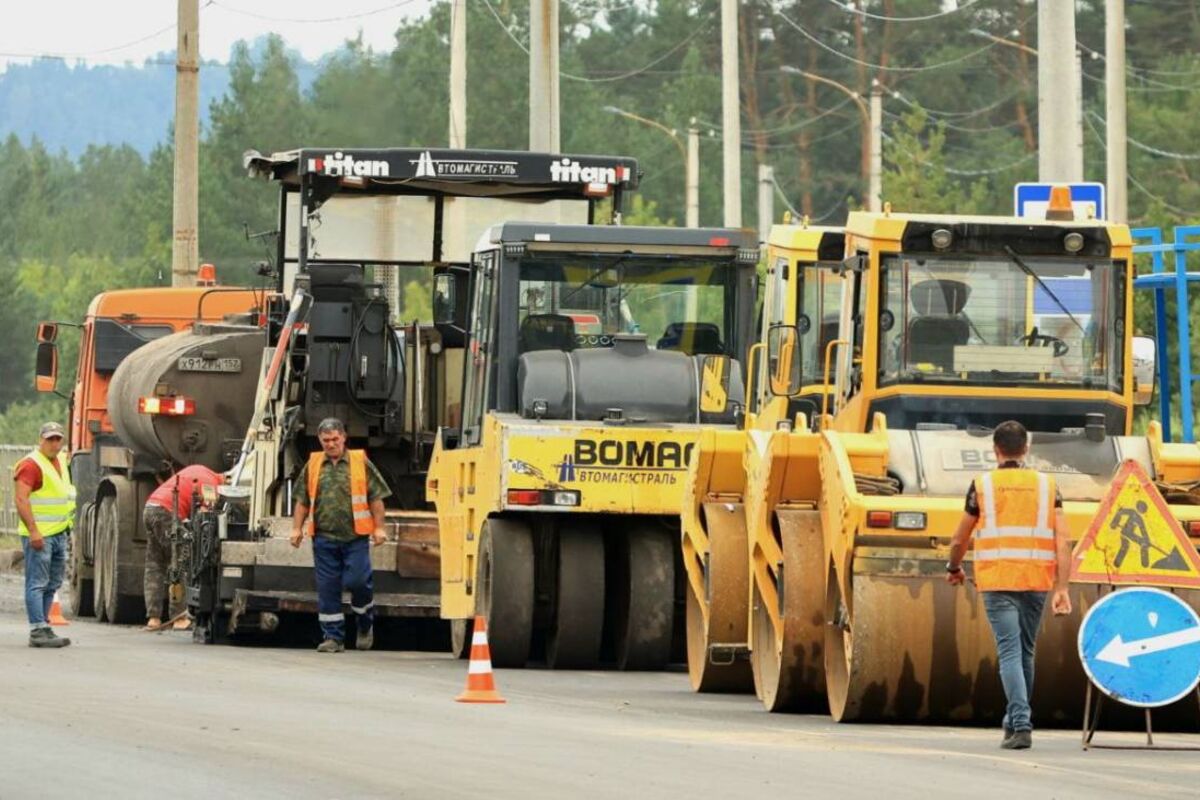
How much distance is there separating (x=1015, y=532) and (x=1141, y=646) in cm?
77

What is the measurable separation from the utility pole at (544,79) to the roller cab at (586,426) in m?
11.2

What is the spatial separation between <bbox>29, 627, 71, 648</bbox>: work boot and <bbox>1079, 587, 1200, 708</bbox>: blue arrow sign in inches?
378

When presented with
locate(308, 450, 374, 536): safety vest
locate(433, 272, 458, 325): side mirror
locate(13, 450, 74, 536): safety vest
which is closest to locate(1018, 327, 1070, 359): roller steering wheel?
locate(308, 450, 374, 536): safety vest

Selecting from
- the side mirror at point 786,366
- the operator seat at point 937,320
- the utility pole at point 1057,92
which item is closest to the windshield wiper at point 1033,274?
the operator seat at point 937,320

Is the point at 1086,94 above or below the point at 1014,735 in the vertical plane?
above

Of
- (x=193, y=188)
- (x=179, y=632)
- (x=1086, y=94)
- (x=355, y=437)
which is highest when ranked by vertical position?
(x=1086, y=94)

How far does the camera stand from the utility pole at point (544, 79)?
31.5 metres

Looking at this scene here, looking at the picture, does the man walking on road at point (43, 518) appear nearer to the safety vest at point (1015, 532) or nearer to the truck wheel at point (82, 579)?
the truck wheel at point (82, 579)

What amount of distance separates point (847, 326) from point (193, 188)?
20332mm

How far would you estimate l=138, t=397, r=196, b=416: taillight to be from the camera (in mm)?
24469

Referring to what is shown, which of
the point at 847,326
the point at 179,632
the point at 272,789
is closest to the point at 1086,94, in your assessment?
the point at 179,632

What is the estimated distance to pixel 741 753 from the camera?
12742mm

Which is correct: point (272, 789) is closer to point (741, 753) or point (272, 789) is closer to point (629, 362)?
point (741, 753)

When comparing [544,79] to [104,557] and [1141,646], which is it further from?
[1141,646]
